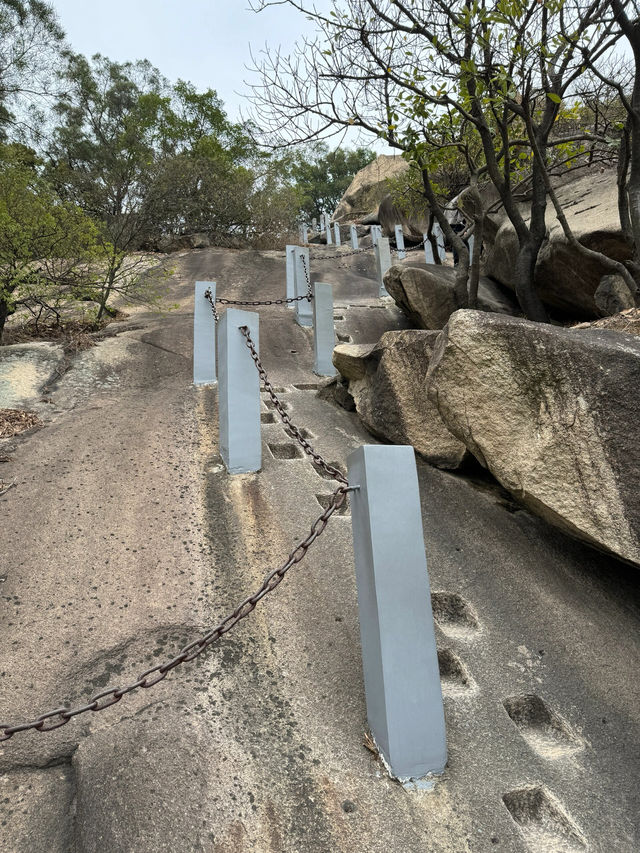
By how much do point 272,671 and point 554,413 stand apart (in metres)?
1.89

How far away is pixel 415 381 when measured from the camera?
4.05 metres

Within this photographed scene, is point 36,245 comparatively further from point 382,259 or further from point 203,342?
point 382,259

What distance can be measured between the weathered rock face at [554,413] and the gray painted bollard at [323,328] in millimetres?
3521

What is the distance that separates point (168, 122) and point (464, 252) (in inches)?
789

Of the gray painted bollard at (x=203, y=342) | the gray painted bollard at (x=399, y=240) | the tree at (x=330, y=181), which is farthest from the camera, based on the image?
A: the tree at (x=330, y=181)

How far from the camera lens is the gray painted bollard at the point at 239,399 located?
12.6ft

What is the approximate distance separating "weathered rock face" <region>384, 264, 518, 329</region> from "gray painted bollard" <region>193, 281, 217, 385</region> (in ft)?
10.4

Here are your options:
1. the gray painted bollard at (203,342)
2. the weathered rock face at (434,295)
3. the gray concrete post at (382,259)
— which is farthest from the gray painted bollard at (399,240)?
the gray painted bollard at (203,342)

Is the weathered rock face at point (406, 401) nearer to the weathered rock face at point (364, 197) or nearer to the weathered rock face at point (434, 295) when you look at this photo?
the weathered rock face at point (434, 295)

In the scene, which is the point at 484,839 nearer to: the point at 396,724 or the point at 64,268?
the point at 396,724

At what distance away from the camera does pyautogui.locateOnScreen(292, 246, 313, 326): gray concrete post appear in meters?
8.62

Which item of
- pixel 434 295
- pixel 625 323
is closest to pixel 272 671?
pixel 625 323

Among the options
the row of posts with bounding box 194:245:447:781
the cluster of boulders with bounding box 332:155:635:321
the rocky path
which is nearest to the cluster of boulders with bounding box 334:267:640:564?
the rocky path

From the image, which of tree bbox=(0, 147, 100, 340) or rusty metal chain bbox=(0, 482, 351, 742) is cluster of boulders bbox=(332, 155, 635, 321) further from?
tree bbox=(0, 147, 100, 340)
